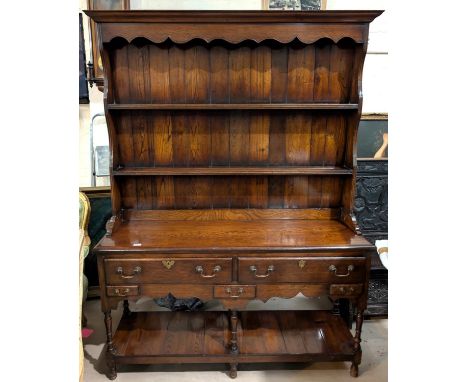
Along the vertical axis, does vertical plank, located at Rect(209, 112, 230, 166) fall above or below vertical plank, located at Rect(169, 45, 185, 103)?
below

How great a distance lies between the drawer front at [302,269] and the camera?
5.85 feet

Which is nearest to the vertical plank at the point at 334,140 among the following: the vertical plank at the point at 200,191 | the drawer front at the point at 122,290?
the vertical plank at the point at 200,191

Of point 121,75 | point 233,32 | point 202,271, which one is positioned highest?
point 233,32

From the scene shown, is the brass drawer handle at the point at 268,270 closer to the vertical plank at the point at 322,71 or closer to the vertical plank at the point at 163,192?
the vertical plank at the point at 163,192

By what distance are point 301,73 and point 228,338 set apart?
5.12ft

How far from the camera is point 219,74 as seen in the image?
2.05 meters

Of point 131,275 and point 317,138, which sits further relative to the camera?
point 317,138

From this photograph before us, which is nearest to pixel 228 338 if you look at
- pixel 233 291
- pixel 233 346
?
pixel 233 346

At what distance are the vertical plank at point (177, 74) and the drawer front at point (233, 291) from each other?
1.06 m

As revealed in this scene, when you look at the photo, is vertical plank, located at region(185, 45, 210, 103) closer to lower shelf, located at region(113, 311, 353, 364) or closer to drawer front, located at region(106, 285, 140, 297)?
drawer front, located at region(106, 285, 140, 297)

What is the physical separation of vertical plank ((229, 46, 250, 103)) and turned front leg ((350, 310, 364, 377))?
1.33m

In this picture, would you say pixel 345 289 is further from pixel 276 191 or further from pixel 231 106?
pixel 231 106

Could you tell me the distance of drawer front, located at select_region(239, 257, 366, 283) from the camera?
1.78m

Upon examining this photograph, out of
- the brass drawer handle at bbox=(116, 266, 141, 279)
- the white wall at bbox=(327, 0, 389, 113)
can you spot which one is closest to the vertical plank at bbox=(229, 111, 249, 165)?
the brass drawer handle at bbox=(116, 266, 141, 279)
